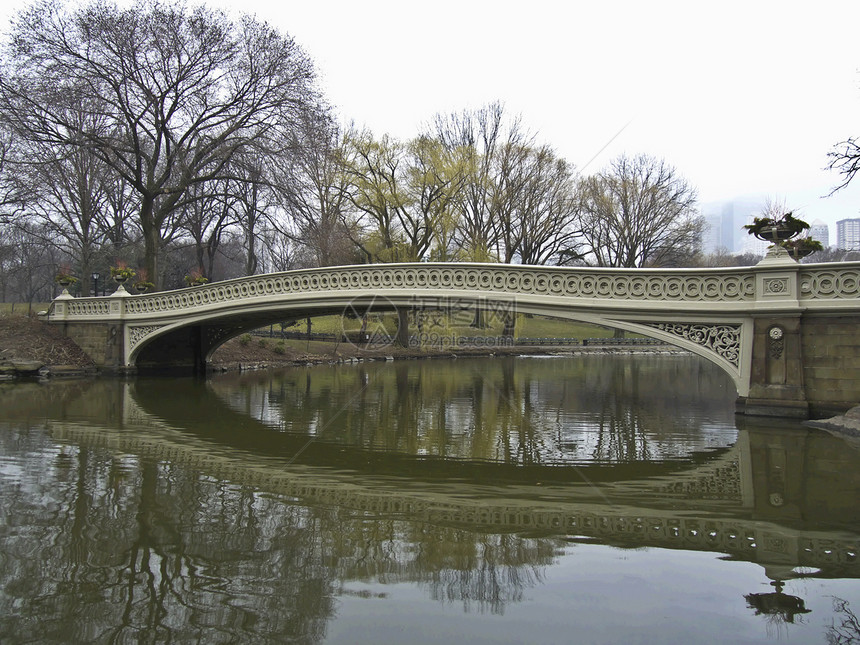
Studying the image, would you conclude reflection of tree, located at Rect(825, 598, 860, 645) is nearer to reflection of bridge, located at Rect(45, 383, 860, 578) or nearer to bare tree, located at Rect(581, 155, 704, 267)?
reflection of bridge, located at Rect(45, 383, 860, 578)

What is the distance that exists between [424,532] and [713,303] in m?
8.01

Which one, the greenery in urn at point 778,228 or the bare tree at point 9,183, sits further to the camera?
the bare tree at point 9,183

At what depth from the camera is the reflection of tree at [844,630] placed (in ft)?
11.3

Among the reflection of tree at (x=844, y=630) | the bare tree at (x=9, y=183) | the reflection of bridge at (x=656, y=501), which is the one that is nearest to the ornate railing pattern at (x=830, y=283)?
the reflection of bridge at (x=656, y=501)

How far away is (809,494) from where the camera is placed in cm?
628

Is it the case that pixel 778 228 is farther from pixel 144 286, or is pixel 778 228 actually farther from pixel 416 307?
pixel 144 286

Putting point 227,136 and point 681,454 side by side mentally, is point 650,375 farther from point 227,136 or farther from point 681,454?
point 227,136

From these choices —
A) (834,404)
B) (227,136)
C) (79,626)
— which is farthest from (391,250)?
(79,626)

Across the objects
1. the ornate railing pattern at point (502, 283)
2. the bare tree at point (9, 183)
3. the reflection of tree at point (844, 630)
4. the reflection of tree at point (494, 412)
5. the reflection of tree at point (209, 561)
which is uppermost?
the bare tree at point (9, 183)

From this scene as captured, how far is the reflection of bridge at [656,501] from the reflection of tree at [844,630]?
55 cm

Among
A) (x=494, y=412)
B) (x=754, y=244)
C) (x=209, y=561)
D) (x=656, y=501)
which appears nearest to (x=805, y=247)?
(x=494, y=412)

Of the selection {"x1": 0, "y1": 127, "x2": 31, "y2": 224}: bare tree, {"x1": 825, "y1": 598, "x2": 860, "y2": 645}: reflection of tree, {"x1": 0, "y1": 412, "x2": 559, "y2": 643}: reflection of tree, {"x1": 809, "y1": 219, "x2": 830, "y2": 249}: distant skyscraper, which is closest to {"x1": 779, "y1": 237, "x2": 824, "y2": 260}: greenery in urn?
{"x1": 809, "y1": 219, "x2": 830, "y2": 249}: distant skyscraper

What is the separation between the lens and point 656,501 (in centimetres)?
616

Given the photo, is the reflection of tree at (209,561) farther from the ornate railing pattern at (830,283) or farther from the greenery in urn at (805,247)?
the greenery in urn at (805,247)
